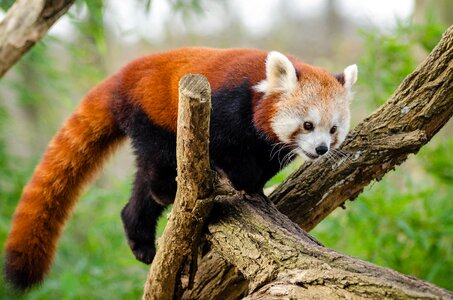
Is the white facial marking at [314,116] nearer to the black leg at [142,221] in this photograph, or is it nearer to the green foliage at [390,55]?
the black leg at [142,221]

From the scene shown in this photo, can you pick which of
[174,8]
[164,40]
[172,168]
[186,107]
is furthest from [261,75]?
[164,40]

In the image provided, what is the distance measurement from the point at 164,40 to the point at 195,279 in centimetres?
699

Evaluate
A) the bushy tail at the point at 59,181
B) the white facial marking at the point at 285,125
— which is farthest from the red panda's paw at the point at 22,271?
the white facial marking at the point at 285,125

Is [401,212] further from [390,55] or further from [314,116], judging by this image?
[314,116]

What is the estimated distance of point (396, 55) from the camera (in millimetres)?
3939

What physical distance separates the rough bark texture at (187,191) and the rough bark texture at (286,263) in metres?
0.11

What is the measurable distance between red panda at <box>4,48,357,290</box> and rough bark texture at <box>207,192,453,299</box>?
0.27 metres

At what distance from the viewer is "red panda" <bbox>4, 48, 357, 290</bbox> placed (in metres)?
2.71

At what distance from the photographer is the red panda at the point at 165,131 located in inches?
107

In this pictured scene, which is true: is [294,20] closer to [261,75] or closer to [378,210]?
[378,210]

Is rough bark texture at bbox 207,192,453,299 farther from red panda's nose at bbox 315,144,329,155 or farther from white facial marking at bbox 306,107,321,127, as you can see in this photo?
white facial marking at bbox 306,107,321,127

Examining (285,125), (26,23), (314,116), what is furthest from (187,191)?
(26,23)

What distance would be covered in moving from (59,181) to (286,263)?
1.38 m

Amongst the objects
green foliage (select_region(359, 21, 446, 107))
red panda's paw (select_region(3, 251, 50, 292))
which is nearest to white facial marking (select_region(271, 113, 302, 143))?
red panda's paw (select_region(3, 251, 50, 292))
